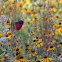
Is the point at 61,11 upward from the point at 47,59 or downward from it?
upward

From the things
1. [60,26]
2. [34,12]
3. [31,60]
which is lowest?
[31,60]

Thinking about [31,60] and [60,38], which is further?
[60,38]

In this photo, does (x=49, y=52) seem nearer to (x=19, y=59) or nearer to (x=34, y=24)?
(x=19, y=59)

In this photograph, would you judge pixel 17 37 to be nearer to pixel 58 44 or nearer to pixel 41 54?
pixel 41 54

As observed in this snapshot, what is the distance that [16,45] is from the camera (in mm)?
1493

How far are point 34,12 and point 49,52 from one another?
832mm

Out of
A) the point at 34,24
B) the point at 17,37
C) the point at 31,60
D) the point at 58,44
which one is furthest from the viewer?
the point at 34,24

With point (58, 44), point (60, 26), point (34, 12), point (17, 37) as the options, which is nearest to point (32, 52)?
point (17, 37)

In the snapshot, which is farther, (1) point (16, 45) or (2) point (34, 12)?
(2) point (34, 12)

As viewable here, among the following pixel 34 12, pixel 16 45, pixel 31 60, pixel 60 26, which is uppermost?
pixel 34 12

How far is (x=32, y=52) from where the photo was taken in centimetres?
155

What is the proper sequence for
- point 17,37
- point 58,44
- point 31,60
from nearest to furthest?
1. point 31,60
2. point 17,37
3. point 58,44

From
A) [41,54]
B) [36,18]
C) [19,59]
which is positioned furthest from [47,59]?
[36,18]

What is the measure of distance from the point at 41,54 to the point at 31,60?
5.6 inches
